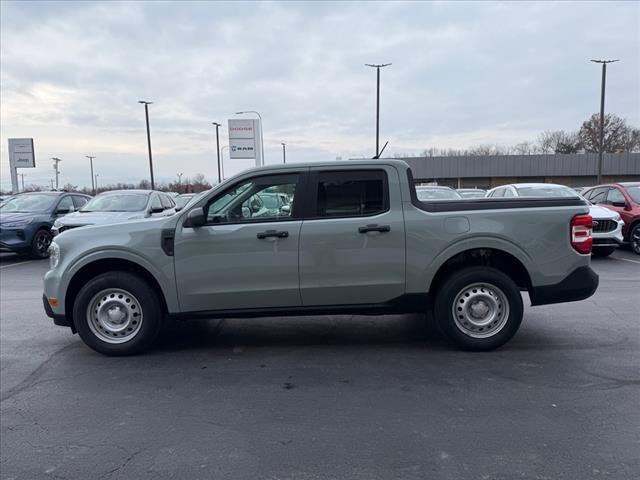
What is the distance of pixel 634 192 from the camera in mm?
11789

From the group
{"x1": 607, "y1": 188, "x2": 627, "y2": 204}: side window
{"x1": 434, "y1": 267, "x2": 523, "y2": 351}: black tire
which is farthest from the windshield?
{"x1": 434, "y1": 267, "x2": 523, "y2": 351}: black tire

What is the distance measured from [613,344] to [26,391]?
572cm

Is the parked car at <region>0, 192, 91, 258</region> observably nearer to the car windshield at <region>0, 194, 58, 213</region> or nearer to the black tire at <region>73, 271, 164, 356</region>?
the car windshield at <region>0, 194, 58, 213</region>

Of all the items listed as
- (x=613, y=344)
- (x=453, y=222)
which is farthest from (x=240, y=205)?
(x=613, y=344)

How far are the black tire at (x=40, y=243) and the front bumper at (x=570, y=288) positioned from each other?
12.3 metres

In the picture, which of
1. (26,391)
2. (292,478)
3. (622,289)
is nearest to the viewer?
(292,478)

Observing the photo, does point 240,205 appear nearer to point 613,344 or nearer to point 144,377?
point 144,377

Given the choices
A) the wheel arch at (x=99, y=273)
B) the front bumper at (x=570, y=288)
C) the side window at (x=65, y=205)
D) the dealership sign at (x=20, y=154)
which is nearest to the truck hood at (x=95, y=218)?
the side window at (x=65, y=205)

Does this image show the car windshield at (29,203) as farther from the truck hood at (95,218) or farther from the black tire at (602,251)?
the black tire at (602,251)

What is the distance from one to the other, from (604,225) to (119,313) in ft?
33.7

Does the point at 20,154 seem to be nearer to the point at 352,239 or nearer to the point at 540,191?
the point at 540,191

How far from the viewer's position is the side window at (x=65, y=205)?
13508mm

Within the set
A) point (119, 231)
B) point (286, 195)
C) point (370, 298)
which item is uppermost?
point (286, 195)

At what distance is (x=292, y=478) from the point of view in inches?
110
